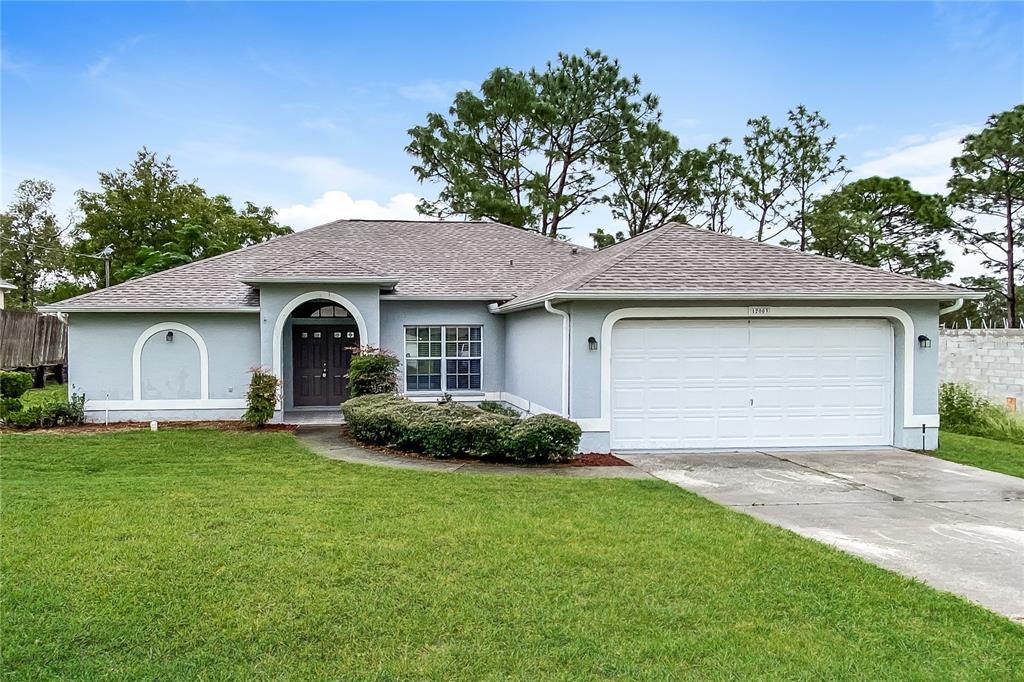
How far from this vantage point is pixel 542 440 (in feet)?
31.3

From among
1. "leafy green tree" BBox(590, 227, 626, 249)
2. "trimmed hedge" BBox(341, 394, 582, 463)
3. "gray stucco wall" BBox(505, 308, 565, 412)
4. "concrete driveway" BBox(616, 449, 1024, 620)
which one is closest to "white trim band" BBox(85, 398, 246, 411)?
"trimmed hedge" BBox(341, 394, 582, 463)

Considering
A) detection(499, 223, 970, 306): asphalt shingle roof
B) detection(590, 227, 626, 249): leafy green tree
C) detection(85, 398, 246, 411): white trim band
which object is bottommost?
detection(85, 398, 246, 411): white trim band

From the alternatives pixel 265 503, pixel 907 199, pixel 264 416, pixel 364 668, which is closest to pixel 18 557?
→ pixel 265 503

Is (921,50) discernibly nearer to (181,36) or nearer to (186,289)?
(181,36)

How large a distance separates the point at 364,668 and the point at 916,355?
35.6ft

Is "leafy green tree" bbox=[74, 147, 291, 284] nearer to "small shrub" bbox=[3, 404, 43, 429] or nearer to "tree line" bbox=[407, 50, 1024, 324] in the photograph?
"tree line" bbox=[407, 50, 1024, 324]

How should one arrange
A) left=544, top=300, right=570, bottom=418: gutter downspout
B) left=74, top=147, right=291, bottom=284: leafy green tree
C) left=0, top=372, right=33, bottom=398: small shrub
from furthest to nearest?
1. left=74, top=147, right=291, bottom=284: leafy green tree
2. left=0, top=372, right=33, bottom=398: small shrub
3. left=544, top=300, right=570, bottom=418: gutter downspout

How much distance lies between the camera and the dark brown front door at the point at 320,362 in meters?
15.7

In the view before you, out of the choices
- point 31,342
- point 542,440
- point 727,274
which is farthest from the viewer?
point 31,342

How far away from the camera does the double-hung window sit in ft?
50.2

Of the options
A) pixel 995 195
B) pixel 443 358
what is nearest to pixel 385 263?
pixel 443 358

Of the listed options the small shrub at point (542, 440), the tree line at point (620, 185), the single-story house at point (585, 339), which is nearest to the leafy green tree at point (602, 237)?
the tree line at point (620, 185)

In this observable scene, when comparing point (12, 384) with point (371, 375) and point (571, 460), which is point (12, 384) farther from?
point (571, 460)

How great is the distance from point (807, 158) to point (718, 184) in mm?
4212
